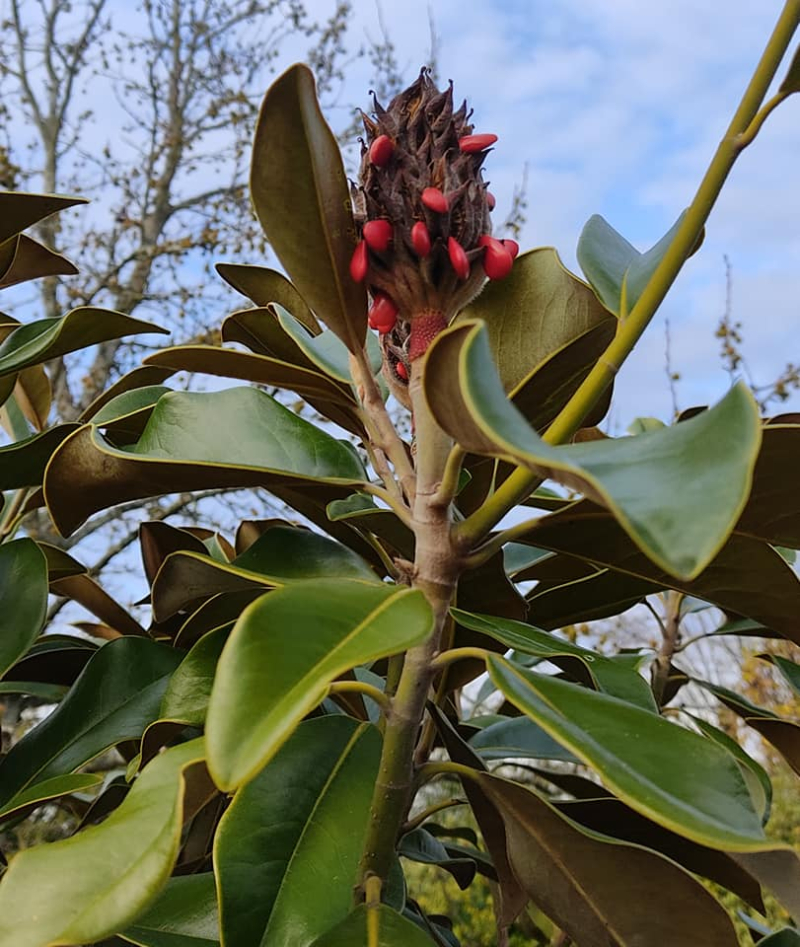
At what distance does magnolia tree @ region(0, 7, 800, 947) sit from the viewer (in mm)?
413

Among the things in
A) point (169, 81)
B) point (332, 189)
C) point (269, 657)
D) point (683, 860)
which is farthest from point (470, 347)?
point (169, 81)

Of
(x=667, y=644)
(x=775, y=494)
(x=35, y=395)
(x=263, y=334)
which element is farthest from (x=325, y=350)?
(x=667, y=644)

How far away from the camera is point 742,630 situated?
1.10 m

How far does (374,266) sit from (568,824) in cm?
41

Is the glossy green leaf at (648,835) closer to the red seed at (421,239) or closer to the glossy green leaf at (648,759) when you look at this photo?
the glossy green leaf at (648,759)

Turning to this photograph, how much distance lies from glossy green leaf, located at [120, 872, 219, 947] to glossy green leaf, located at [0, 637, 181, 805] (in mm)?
155

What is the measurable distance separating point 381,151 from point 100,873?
505mm

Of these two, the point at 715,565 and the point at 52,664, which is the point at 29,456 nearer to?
the point at 52,664

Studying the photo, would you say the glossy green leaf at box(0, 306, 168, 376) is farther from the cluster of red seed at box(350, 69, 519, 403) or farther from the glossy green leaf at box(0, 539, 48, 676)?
the cluster of red seed at box(350, 69, 519, 403)

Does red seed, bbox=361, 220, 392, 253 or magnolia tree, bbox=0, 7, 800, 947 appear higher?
red seed, bbox=361, 220, 392, 253

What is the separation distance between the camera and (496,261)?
0.64m

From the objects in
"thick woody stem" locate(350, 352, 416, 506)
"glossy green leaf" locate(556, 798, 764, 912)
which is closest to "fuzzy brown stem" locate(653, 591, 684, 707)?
"glossy green leaf" locate(556, 798, 764, 912)

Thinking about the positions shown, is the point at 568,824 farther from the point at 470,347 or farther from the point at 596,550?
the point at 470,347

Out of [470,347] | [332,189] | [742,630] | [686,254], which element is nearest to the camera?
[470,347]
